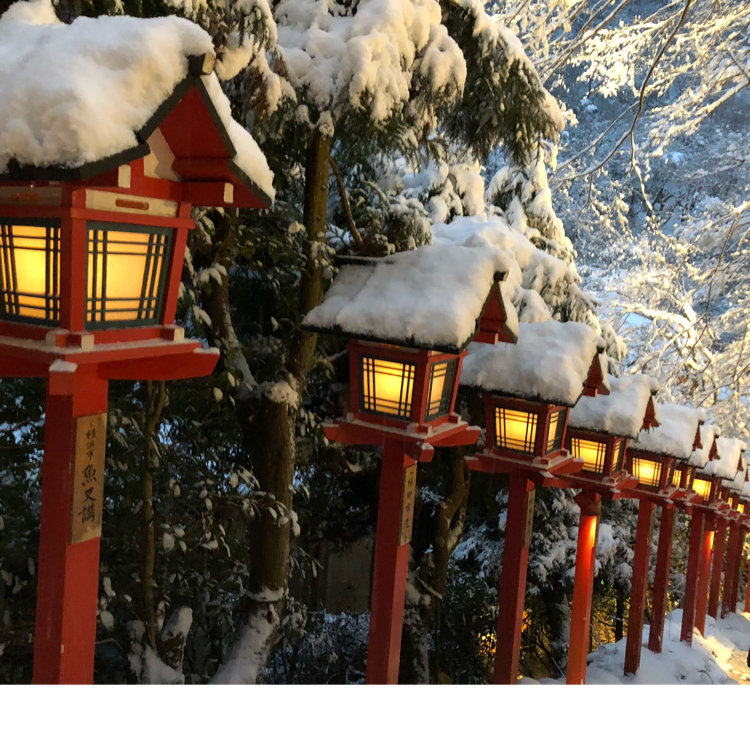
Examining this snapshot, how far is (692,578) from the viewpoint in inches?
248

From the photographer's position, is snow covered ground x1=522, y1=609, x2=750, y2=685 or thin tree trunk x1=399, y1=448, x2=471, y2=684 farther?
snow covered ground x1=522, y1=609, x2=750, y2=685

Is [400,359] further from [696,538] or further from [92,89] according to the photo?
[696,538]

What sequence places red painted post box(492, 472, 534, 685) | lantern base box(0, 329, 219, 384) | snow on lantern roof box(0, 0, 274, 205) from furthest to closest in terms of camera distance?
red painted post box(492, 472, 534, 685) < lantern base box(0, 329, 219, 384) < snow on lantern roof box(0, 0, 274, 205)

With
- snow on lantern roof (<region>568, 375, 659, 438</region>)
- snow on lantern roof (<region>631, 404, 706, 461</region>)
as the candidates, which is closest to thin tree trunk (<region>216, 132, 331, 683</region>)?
snow on lantern roof (<region>568, 375, 659, 438</region>)

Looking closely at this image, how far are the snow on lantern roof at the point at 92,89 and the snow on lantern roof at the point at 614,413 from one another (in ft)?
8.32

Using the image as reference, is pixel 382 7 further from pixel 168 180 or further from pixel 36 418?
pixel 36 418

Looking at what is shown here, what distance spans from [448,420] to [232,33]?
4.24 ft

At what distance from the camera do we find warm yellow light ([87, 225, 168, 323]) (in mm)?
1128

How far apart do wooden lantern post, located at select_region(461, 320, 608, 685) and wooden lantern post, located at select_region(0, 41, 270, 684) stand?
4.67ft

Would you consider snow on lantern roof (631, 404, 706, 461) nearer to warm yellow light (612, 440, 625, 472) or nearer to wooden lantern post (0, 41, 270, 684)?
warm yellow light (612, 440, 625, 472)

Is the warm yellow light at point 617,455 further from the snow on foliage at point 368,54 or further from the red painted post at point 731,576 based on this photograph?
the red painted post at point 731,576

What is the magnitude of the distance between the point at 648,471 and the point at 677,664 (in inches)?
87.4

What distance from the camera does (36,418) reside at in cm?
230
